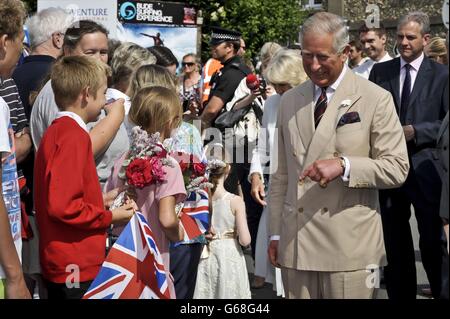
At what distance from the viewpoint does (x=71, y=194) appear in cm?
413

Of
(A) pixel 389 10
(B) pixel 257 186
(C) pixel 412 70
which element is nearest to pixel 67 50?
(B) pixel 257 186

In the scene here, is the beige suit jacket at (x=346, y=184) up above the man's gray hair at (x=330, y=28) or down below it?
below

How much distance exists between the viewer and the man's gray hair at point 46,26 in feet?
19.5

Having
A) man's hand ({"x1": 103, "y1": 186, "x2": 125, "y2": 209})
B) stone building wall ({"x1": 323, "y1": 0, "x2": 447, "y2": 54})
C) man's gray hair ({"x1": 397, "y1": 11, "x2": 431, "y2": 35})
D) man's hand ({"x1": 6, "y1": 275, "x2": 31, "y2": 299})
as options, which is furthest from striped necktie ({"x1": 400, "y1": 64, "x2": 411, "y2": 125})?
stone building wall ({"x1": 323, "y1": 0, "x2": 447, "y2": 54})

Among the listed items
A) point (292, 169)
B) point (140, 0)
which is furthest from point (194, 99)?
point (140, 0)

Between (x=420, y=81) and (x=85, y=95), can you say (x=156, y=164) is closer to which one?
(x=85, y=95)

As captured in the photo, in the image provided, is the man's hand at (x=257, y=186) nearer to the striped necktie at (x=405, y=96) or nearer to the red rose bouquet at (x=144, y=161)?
the striped necktie at (x=405, y=96)

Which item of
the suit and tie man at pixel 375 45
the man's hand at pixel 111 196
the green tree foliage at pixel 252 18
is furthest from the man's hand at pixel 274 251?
the green tree foliage at pixel 252 18

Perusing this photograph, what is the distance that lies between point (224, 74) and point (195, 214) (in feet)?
11.9

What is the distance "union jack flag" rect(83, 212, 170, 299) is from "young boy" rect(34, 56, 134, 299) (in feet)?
0.44

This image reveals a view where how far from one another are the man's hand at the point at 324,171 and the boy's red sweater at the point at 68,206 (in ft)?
3.37

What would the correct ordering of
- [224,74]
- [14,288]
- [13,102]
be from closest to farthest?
[14,288] < [13,102] < [224,74]

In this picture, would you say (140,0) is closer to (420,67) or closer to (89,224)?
(420,67)

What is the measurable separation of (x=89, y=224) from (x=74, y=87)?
72cm
